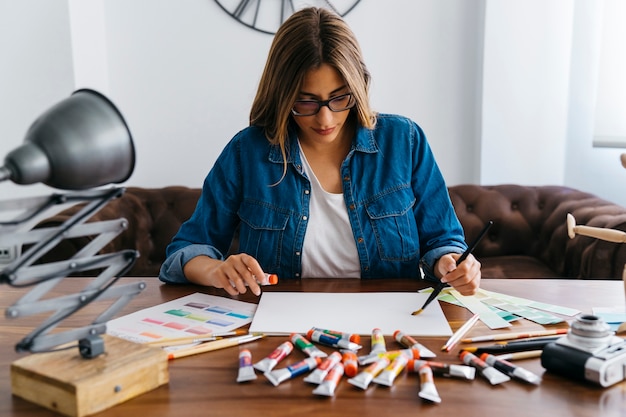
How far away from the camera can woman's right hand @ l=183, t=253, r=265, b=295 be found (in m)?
1.18

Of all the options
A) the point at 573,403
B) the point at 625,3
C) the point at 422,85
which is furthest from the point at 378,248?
the point at 625,3

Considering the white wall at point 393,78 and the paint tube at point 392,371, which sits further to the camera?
the white wall at point 393,78

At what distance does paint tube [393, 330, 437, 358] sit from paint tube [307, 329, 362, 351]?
0.07 m

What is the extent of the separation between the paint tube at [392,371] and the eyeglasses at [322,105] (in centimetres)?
70

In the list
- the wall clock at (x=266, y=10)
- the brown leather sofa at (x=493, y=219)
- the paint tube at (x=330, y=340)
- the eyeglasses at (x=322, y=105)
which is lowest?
the brown leather sofa at (x=493, y=219)

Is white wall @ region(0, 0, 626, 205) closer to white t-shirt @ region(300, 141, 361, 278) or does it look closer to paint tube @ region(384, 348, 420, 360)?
white t-shirt @ region(300, 141, 361, 278)

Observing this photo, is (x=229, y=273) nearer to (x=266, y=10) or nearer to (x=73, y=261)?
(x=73, y=261)

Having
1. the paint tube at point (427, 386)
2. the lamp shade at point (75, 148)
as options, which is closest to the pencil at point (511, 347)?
the paint tube at point (427, 386)

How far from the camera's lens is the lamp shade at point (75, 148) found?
687mm

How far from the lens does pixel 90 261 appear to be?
790 mm

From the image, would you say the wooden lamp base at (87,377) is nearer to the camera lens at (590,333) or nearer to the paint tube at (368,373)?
the paint tube at (368,373)

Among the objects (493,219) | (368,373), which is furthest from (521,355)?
(493,219)

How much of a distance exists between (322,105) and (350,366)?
71 centimetres

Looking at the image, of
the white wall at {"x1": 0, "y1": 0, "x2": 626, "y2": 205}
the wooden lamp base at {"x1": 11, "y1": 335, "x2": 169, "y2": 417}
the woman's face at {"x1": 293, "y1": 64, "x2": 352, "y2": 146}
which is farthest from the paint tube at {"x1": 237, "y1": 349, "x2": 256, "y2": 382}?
the white wall at {"x1": 0, "y1": 0, "x2": 626, "y2": 205}
